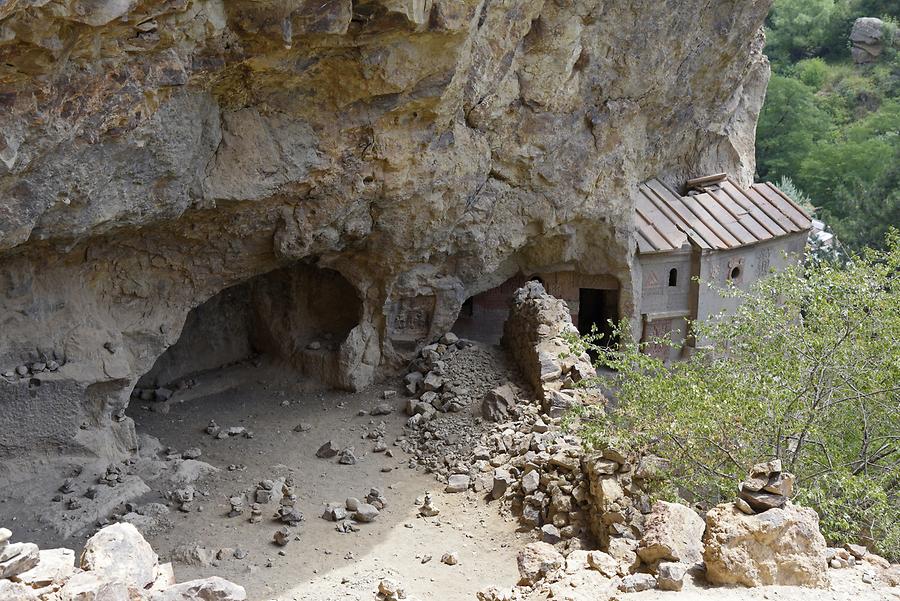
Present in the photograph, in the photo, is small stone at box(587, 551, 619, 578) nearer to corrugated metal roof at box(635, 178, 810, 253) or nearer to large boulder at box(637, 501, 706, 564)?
large boulder at box(637, 501, 706, 564)

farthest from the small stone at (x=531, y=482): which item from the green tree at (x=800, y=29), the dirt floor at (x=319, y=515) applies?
the green tree at (x=800, y=29)

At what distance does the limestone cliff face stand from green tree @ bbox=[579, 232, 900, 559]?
430 centimetres

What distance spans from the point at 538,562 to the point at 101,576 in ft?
12.5

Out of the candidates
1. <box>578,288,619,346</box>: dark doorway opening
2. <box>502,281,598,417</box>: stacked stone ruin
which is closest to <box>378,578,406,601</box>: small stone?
<box>502,281,598,417</box>: stacked stone ruin

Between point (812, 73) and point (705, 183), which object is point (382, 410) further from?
point (812, 73)

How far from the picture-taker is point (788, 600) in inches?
228

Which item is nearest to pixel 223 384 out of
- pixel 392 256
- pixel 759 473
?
pixel 392 256

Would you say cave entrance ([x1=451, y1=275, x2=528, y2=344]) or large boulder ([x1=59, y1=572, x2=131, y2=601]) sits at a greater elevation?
cave entrance ([x1=451, y1=275, x2=528, y2=344])

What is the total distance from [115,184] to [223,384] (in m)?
5.30

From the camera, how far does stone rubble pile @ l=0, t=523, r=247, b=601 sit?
5.18 m

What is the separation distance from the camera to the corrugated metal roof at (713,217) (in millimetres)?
16266

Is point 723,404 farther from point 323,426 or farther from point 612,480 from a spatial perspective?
point 323,426

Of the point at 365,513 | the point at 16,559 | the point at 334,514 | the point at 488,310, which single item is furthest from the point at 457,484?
the point at 488,310

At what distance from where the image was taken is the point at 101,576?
5.44m
